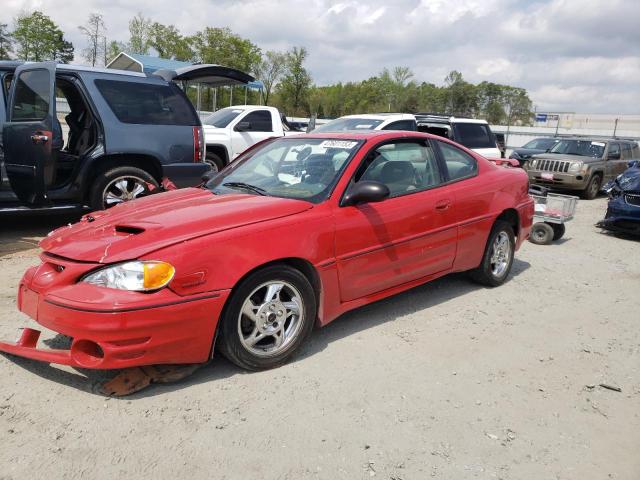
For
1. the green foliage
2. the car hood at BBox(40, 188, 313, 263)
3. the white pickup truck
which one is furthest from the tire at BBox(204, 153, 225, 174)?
the green foliage

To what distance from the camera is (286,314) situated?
351cm

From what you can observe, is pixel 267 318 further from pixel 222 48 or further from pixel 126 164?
pixel 222 48

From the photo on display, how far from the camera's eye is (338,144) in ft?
14.1

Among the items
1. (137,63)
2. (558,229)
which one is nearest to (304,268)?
(558,229)

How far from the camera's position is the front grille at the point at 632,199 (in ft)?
28.0

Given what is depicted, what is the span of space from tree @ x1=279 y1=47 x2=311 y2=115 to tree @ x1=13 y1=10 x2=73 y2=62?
21.9m

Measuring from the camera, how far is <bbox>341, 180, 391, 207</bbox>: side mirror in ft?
12.4

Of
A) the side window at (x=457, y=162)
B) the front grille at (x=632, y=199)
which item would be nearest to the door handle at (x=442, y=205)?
the side window at (x=457, y=162)

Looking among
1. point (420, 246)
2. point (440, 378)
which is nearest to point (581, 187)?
point (420, 246)

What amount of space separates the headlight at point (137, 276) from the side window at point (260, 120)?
905 centimetres

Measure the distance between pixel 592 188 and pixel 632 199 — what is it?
538 cm

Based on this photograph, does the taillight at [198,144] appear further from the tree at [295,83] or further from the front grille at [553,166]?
the tree at [295,83]

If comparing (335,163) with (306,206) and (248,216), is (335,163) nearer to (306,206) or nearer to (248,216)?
(306,206)

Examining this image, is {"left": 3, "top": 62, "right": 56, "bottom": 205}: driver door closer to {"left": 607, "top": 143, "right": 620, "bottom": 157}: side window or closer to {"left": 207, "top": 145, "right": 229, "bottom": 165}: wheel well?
{"left": 207, "top": 145, "right": 229, "bottom": 165}: wheel well
